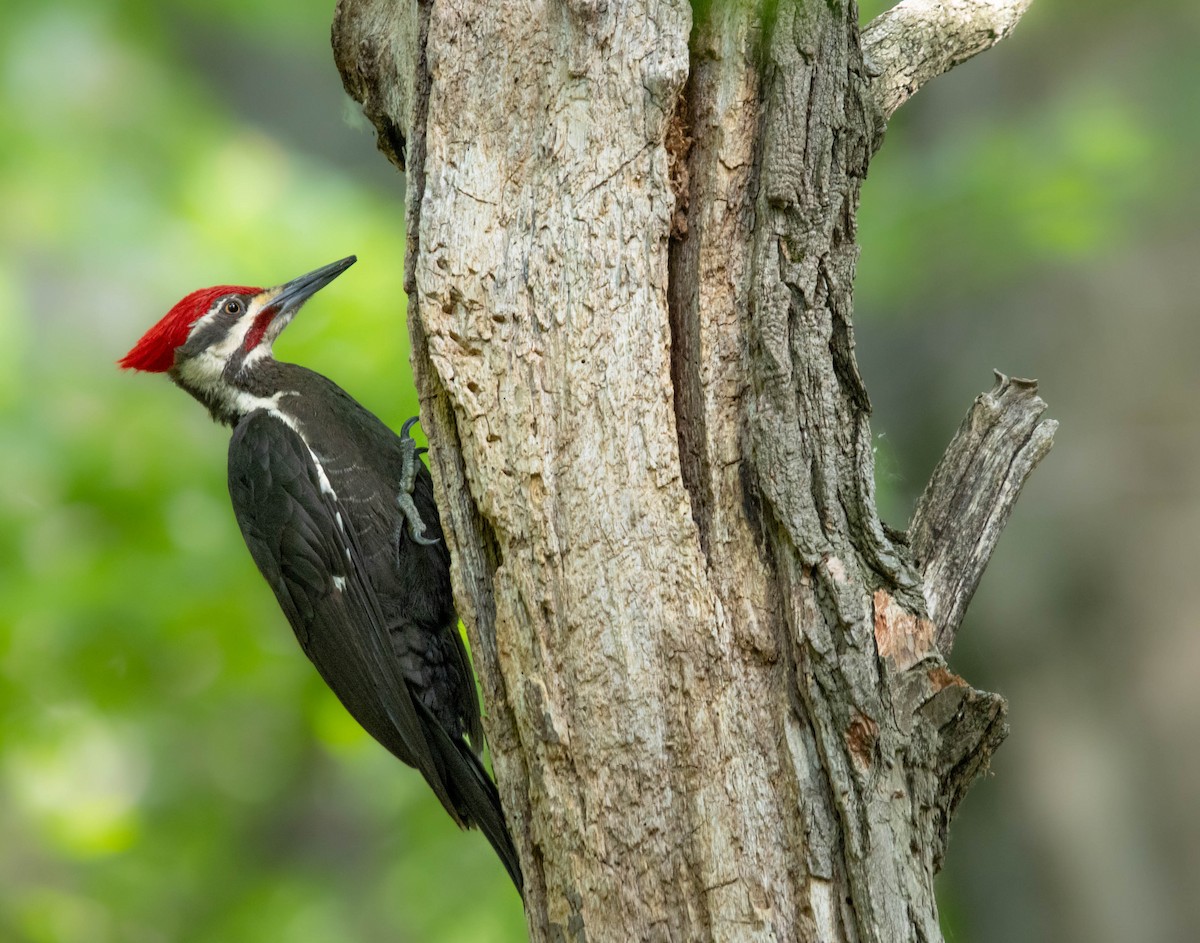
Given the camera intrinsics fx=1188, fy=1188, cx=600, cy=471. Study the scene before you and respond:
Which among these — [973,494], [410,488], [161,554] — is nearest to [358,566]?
[410,488]

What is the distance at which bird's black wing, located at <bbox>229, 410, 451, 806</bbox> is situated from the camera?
9.30 ft

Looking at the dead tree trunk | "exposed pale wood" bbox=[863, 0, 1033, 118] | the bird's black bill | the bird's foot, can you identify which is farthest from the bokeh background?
the dead tree trunk

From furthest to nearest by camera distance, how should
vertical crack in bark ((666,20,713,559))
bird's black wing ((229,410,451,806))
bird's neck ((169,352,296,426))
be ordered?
1. bird's neck ((169,352,296,426))
2. bird's black wing ((229,410,451,806))
3. vertical crack in bark ((666,20,713,559))

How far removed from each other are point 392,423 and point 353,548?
1388 mm

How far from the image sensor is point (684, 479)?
197 centimetres

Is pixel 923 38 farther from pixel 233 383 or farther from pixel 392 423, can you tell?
pixel 392 423

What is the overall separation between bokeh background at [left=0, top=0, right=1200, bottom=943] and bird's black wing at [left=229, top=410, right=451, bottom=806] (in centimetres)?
126

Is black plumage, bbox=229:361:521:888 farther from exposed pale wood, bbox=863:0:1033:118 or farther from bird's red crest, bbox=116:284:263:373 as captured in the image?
exposed pale wood, bbox=863:0:1033:118

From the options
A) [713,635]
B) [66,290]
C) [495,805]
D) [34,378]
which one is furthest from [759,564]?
[66,290]

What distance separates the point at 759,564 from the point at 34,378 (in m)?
3.62

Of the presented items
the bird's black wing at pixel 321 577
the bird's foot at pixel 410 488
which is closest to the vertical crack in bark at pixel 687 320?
the bird's black wing at pixel 321 577

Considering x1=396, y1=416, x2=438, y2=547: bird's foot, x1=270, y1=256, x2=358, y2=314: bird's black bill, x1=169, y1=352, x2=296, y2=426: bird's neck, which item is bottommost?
x1=396, y1=416, x2=438, y2=547: bird's foot

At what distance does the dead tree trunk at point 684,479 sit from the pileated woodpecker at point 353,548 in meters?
0.91

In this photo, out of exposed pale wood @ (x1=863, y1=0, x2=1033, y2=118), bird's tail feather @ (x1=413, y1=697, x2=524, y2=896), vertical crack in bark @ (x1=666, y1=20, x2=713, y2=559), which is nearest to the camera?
vertical crack in bark @ (x1=666, y1=20, x2=713, y2=559)
